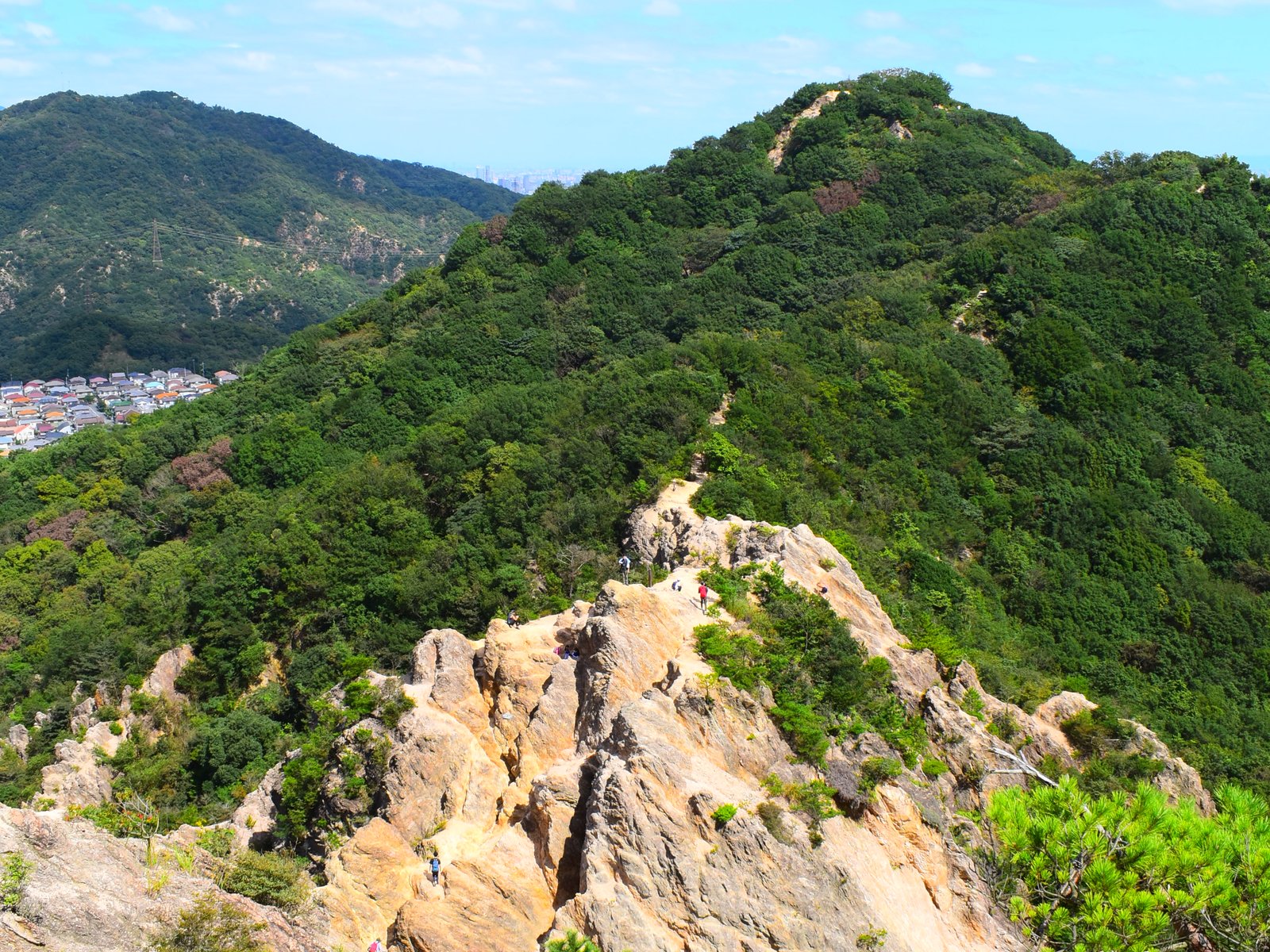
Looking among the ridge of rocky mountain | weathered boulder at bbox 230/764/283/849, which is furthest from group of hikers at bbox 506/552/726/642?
weathered boulder at bbox 230/764/283/849

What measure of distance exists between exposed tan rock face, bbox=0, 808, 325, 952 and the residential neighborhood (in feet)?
379

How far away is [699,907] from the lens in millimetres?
15336

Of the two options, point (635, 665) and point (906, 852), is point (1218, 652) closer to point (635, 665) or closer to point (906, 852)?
point (906, 852)

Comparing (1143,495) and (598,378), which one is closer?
(1143,495)

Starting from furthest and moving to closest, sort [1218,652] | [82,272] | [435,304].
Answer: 1. [82,272]
2. [435,304]
3. [1218,652]

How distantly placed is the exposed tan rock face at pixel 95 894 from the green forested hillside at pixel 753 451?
6214 millimetres

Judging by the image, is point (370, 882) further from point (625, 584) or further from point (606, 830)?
point (625, 584)

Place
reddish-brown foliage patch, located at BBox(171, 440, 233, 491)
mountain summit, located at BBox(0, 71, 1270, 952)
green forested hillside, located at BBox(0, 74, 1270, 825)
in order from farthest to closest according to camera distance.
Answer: reddish-brown foliage patch, located at BBox(171, 440, 233, 491), green forested hillside, located at BBox(0, 74, 1270, 825), mountain summit, located at BBox(0, 71, 1270, 952)

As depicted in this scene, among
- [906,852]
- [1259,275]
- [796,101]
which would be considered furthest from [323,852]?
[796,101]

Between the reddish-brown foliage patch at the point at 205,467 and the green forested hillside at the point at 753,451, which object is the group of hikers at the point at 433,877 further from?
the reddish-brown foliage patch at the point at 205,467

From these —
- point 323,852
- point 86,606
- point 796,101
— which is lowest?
point 86,606

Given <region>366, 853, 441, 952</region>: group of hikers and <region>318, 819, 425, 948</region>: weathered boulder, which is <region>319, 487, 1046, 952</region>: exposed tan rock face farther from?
<region>366, 853, 441, 952</region>: group of hikers

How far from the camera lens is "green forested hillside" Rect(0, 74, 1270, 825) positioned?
34.0 metres

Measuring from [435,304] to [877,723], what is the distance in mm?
56904
